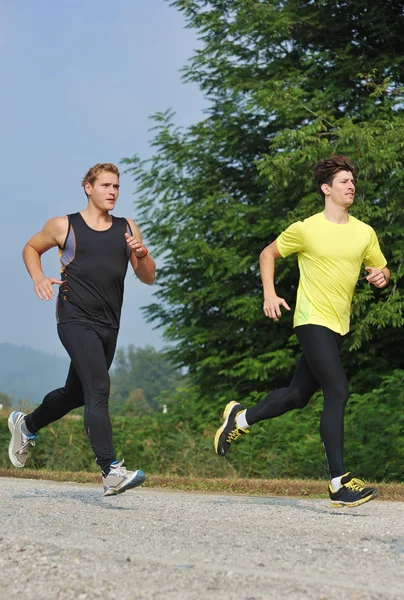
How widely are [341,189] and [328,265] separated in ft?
1.94

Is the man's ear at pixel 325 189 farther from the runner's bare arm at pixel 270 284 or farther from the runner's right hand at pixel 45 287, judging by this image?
the runner's right hand at pixel 45 287

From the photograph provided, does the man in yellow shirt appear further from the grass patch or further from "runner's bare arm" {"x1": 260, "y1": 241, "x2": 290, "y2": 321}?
the grass patch

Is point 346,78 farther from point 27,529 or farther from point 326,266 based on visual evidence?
point 27,529

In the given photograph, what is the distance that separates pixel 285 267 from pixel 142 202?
409 centimetres

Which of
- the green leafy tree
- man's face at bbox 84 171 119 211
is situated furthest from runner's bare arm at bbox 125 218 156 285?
the green leafy tree

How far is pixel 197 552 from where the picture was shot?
4406mm

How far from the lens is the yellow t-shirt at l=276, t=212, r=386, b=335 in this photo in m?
6.45

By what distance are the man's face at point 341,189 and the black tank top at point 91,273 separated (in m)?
1.55

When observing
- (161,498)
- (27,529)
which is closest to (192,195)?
(161,498)

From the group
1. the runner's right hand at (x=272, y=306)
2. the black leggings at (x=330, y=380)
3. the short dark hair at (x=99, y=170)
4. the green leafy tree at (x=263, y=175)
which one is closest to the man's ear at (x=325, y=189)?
the runner's right hand at (x=272, y=306)

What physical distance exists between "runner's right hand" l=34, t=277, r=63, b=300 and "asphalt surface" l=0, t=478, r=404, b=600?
1.44m

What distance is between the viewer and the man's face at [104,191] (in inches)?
258

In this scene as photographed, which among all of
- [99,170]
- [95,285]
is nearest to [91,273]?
[95,285]

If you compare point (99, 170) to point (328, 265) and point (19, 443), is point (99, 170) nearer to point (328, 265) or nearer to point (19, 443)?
point (328, 265)
